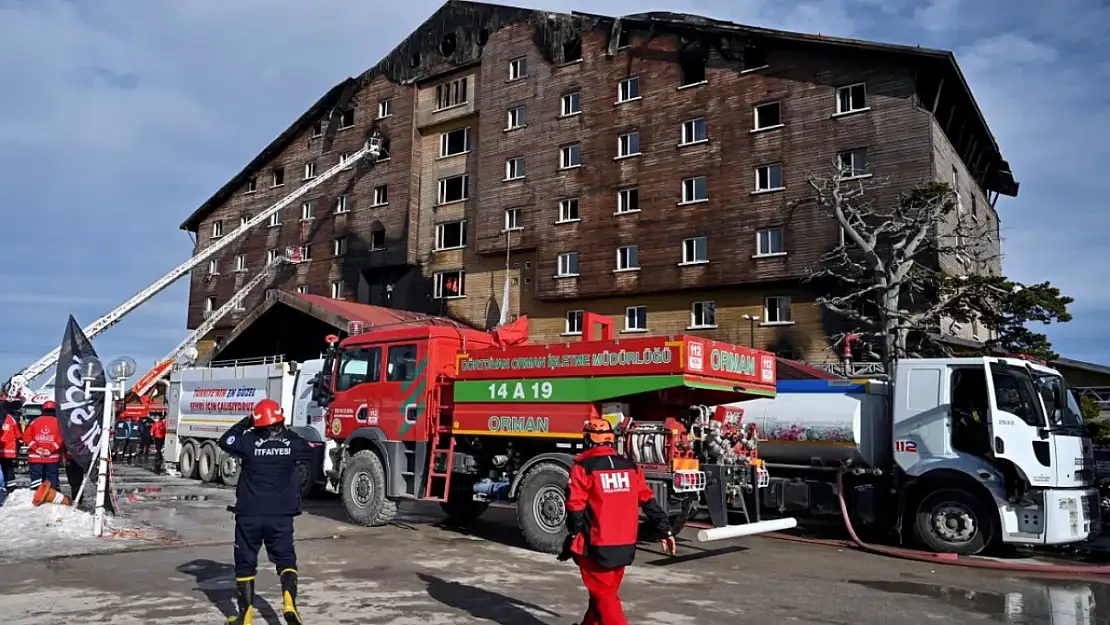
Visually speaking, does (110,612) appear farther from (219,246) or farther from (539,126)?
(219,246)

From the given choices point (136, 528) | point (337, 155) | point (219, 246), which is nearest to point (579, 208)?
point (337, 155)

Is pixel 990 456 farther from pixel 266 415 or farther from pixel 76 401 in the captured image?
pixel 76 401

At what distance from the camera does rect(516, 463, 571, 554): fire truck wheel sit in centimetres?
1073

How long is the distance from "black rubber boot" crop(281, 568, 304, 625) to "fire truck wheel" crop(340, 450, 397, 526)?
6008 millimetres

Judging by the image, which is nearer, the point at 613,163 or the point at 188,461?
the point at 188,461

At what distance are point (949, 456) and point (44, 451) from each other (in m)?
13.4

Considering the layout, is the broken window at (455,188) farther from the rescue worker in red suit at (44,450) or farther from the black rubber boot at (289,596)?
the black rubber boot at (289,596)

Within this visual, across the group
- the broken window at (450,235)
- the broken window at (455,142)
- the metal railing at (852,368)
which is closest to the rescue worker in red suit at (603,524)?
the metal railing at (852,368)

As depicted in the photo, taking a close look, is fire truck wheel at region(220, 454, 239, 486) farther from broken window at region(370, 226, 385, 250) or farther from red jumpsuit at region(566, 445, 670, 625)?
broken window at region(370, 226, 385, 250)

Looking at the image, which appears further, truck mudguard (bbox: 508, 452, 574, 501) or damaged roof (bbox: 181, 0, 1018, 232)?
damaged roof (bbox: 181, 0, 1018, 232)

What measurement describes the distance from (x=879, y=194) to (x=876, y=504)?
15997 millimetres

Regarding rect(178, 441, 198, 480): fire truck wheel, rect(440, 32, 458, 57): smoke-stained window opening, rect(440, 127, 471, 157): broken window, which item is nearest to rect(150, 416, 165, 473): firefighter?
rect(178, 441, 198, 480): fire truck wheel

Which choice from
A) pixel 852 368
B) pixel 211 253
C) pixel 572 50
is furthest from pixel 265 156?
pixel 852 368

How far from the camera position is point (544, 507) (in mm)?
10922
